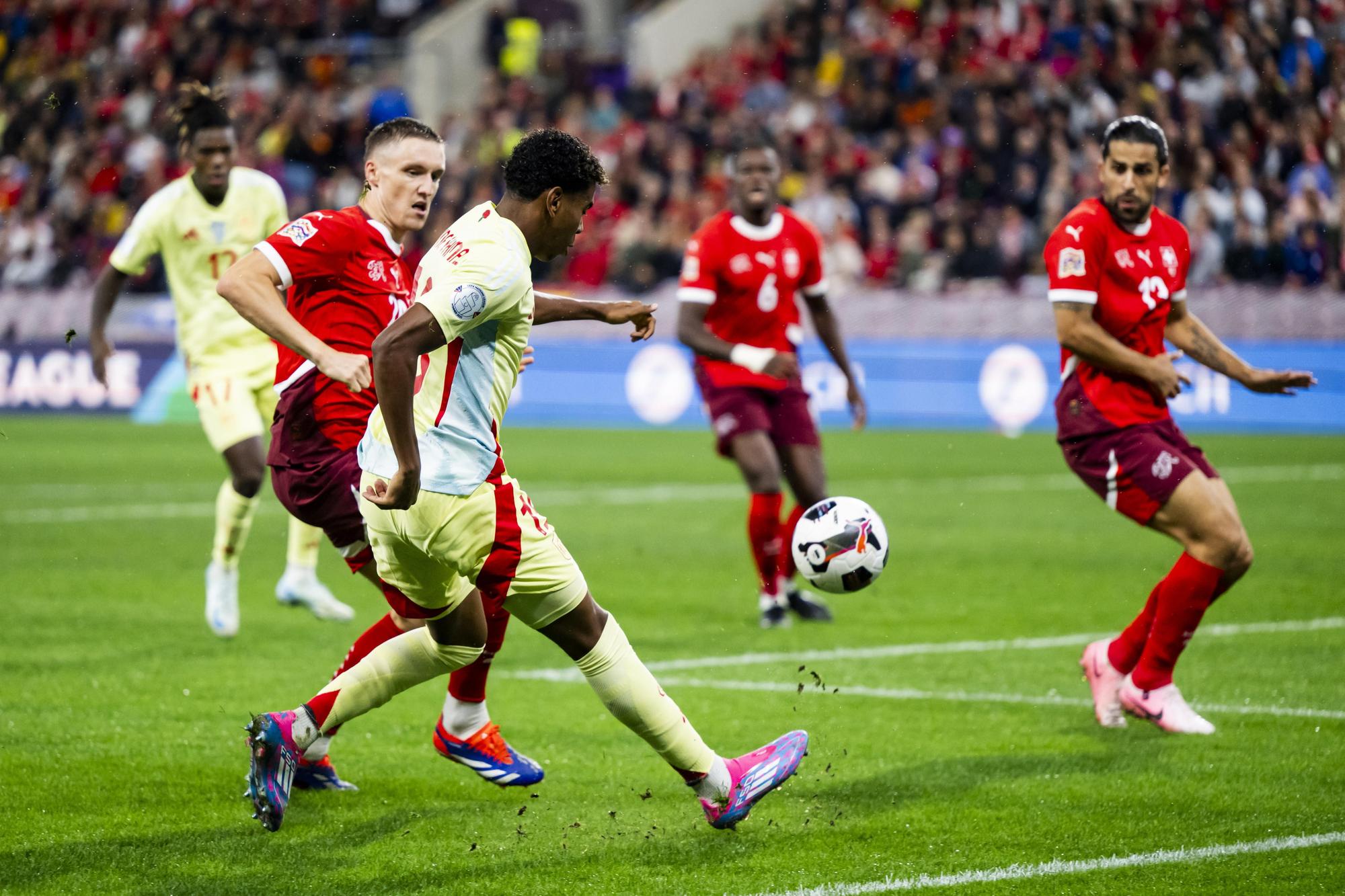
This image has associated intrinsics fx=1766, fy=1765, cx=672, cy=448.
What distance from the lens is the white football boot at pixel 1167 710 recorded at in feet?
21.3

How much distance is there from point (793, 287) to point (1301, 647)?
129 inches

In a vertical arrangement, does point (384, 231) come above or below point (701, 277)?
above

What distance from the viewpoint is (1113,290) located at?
6660 mm

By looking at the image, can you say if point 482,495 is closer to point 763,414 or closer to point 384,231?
point 384,231

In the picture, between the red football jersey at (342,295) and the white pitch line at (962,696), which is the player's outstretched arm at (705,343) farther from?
the red football jersey at (342,295)

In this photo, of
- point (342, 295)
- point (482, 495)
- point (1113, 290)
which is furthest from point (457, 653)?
point (1113, 290)

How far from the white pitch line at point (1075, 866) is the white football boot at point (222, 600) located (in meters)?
4.87

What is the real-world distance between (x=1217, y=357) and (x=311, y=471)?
11.4 feet

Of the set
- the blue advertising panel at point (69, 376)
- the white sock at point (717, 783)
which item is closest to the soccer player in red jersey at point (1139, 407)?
the white sock at point (717, 783)

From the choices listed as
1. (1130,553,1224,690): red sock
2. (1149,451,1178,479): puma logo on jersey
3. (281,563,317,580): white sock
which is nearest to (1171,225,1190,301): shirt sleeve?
(1149,451,1178,479): puma logo on jersey

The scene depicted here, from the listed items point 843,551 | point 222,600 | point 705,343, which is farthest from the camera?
Result: point 705,343

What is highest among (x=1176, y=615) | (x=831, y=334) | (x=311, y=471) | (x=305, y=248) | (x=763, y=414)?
(x=305, y=248)

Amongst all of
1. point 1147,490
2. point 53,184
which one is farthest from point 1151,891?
point 53,184

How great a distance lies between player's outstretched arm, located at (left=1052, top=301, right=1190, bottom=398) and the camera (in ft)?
21.0
